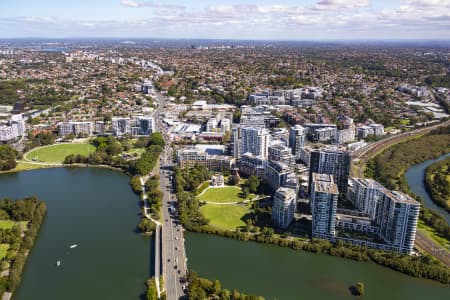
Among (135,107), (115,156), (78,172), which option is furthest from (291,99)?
(78,172)

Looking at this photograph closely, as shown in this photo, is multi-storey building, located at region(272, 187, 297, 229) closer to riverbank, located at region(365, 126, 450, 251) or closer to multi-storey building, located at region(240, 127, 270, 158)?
riverbank, located at region(365, 126, 450, 251)

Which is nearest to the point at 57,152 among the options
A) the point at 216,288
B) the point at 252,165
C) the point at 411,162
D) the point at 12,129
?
the point at 12,129

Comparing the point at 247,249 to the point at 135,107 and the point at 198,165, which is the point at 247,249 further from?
the point at 135,107

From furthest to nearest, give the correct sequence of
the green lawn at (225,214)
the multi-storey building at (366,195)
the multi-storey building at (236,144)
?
the multi-storey building at (236,144), the green lawn at (225,214), the multi-storey building at (366,195)

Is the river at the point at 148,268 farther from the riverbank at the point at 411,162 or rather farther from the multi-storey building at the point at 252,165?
the multi-storey building at the point at 252,165

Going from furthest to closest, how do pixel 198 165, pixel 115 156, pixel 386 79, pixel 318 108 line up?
pixel 386 79 → pixel 318 108 → pixel 115 156 → pixel 198 165

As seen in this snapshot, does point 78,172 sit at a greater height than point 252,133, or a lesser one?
lesser

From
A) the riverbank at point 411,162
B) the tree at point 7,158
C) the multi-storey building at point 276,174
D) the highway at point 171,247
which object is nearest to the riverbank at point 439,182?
the riverbank at point 411,162
